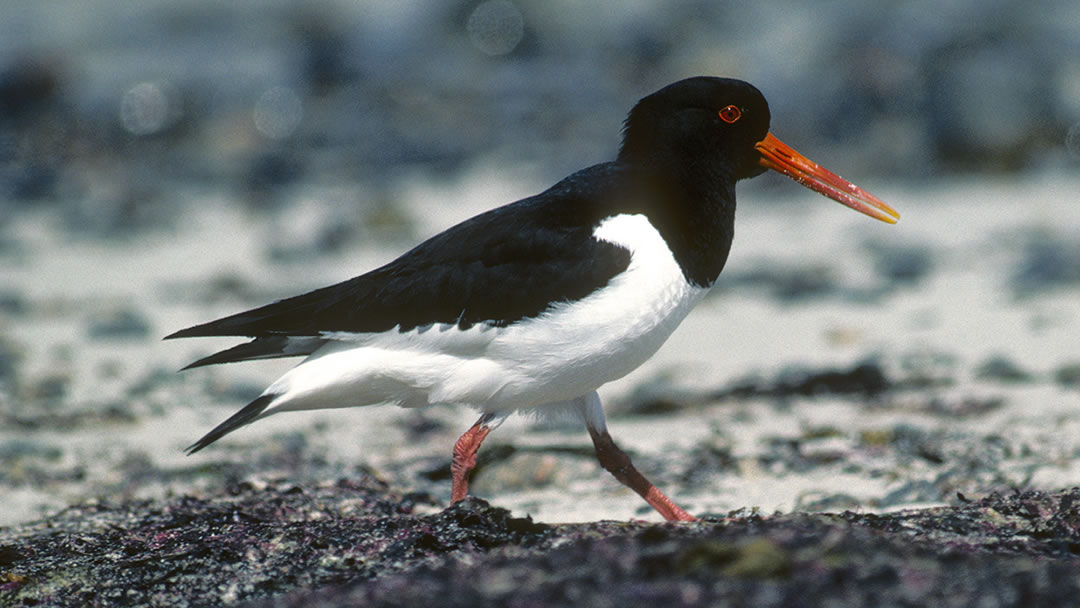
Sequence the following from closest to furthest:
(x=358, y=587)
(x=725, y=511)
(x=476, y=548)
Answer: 1. (x=358, y=587)
2. (x=476, y=548)
3. (x=725, y=511)

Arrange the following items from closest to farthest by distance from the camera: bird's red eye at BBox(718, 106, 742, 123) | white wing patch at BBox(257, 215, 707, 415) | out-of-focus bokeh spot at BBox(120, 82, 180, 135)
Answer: white wing patch at BBox(257, 215, 707, 415) < bird's red eye at BBox(718, 106, 742, 123) < out-of-focus bokeh spot at BBox(120, 82, 180, 135)

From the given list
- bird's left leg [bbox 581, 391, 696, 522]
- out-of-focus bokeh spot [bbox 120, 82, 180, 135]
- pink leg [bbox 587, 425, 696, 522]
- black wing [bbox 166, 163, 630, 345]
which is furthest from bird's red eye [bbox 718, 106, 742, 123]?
out-of-focus bokeh spot [bbox 120, 82, 180, 135]

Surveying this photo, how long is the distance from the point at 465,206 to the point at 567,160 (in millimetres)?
1628

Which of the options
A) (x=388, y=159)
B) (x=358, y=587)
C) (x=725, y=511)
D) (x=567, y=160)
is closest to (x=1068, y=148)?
(x=567, y=160)

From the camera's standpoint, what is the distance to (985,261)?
8.28 m

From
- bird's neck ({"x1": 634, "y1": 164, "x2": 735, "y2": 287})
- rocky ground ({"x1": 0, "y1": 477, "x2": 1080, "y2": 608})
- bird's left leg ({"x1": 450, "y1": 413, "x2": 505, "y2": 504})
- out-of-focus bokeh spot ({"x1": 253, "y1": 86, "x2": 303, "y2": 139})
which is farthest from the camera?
out-of-focus bokeh spot ({"x1": 253, "y1": 86, "x2": 303, "y2": 139})

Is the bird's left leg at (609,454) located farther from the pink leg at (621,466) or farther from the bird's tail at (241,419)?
the bird's tail at (241,419)

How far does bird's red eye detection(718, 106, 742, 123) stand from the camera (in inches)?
173

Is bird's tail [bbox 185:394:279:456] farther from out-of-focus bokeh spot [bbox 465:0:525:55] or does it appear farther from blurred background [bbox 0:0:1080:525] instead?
out-of-focus bokeh spot [bbox 465:0:525:55]

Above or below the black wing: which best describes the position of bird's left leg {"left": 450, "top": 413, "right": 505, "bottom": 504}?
below

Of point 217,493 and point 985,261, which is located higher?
point 985,261

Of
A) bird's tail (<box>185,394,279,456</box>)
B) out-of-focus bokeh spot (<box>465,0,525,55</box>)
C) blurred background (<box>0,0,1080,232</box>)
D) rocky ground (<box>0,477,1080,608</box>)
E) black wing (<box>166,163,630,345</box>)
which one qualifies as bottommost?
rocky ground (<box>0,477,1080,608</box>)

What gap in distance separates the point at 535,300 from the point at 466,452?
24.7 inches

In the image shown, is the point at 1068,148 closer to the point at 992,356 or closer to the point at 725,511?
the point at 992,356
